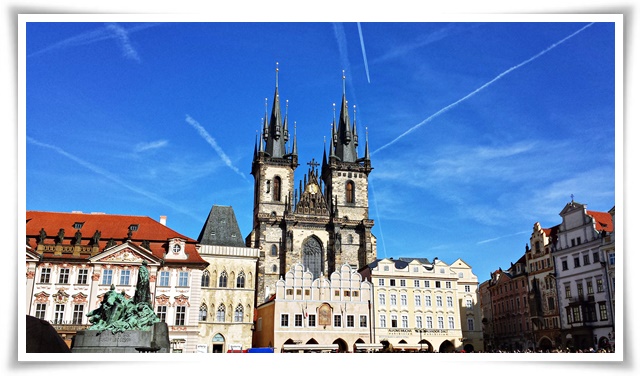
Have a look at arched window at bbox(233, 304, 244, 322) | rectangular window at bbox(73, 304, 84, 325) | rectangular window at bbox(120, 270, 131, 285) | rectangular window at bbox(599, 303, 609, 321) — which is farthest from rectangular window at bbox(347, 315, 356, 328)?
rectangular window at bbox(73, 304, 84, 325)

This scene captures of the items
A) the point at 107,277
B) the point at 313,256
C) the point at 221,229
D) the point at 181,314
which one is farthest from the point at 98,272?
the point at 313,256

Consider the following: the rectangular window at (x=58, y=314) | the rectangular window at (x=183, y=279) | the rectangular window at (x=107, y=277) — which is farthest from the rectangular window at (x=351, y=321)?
the rectangular window at (x=58, y=314)

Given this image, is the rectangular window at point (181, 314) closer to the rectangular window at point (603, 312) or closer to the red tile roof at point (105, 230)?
the red tile roof at point (105, 230)

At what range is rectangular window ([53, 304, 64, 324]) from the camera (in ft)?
120

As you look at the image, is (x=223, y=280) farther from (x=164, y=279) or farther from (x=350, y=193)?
(x=350, y=193)

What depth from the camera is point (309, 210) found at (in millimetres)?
61500

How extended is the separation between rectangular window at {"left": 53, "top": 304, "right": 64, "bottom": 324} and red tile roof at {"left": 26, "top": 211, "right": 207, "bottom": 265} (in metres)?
3.39

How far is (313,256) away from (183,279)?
21.9 metres

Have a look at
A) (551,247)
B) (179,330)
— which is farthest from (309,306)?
(551,247)

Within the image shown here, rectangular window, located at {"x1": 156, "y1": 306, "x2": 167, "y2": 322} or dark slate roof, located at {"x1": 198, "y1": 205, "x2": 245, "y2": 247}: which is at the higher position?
dark slate roof, located at {"x1": 198, "y1": 205, "x2": 245, "y2": 247}

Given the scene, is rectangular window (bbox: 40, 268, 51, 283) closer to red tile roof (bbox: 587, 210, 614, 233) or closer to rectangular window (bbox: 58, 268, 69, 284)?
rectangular window (bbox: 58, 268, 69, 284)
